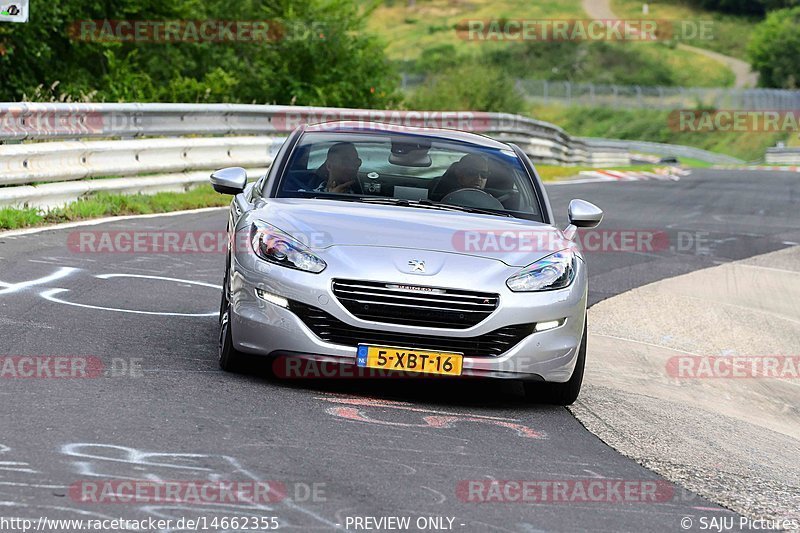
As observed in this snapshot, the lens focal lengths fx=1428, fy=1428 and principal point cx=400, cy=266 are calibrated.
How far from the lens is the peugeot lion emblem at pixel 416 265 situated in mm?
7089

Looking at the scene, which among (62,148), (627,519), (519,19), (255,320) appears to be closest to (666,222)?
(62,148)

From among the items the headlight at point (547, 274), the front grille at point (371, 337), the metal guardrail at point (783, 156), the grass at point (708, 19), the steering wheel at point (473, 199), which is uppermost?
the steering wheel at point (473, 199)

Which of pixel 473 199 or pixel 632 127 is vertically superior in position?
pixel 473 199

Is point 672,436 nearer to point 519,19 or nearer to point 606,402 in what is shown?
point 606,402

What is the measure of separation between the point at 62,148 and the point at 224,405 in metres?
8.73

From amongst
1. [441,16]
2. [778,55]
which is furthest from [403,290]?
[441,16]

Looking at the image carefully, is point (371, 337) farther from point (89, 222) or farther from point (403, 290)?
point (89, 222)

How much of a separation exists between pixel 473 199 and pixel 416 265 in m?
1.38

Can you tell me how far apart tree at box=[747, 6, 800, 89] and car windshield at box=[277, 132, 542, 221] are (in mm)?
90080

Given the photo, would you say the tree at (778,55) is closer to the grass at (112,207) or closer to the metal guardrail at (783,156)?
the metal guardrail at (783,156)

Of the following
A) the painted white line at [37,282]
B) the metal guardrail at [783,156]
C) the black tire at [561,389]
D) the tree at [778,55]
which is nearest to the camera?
the black tire at [561,389]

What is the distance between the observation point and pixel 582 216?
8227mm

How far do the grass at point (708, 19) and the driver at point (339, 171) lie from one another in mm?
114613

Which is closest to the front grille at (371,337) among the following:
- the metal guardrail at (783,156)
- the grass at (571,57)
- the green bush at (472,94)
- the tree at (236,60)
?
the tree at (236,60)
